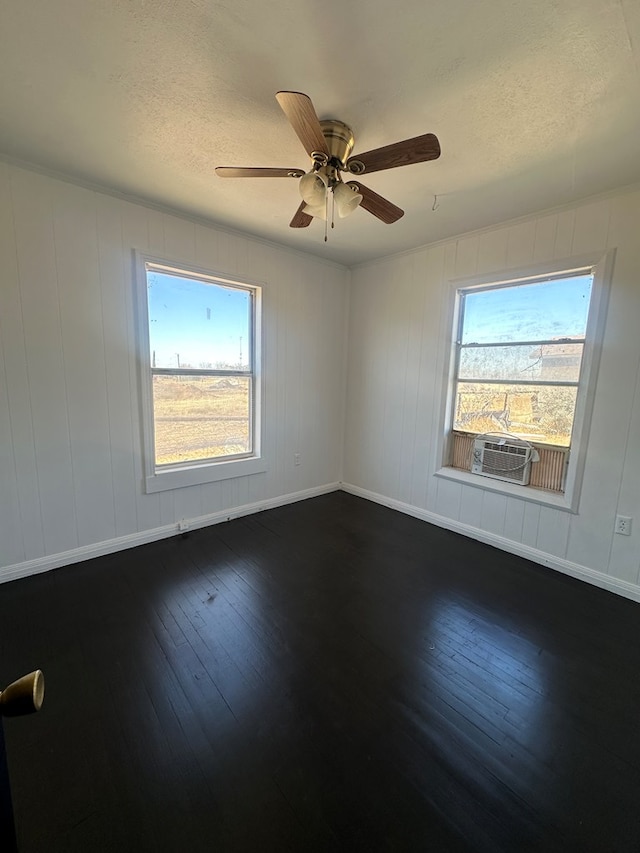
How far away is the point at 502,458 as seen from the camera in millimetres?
2918

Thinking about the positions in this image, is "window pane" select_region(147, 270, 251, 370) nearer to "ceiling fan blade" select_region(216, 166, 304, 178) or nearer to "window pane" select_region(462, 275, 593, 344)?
"ceiling fan blade" select_region(216, 166, 304, 178)

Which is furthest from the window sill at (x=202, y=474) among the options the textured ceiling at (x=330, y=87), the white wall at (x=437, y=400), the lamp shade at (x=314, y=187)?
the lamp shade at (x=314, y=187)

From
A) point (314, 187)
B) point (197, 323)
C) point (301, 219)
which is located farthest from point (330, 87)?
point (197, 323)

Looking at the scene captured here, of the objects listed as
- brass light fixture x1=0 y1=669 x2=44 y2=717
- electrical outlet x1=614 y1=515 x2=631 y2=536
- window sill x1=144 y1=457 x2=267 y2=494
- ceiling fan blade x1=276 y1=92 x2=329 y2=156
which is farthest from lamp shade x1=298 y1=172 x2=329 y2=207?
electrical outlet x1=614 y1=515 x2=631 y2=536

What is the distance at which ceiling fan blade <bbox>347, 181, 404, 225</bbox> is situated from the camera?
177 centimetres

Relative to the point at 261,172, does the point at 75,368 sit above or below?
below

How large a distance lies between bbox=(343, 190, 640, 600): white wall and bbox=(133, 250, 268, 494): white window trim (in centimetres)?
120

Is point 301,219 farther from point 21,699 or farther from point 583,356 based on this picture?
point 21,699

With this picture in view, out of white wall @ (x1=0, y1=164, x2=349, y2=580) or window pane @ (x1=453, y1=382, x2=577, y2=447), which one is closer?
white wall @ (x1=0, y1=164, x2=349, y2=580)

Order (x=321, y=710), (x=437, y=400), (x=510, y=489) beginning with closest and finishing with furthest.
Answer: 1. (x=321, y=710)
2. (x=510, y=489)
3. (x=437, y=400)

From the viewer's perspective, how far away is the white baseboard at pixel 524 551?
2320 mm

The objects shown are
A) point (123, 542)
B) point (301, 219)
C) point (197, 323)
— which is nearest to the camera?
point (301, 219)

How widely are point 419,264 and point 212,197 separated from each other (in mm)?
1905

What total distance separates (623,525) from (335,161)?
2829 mm
